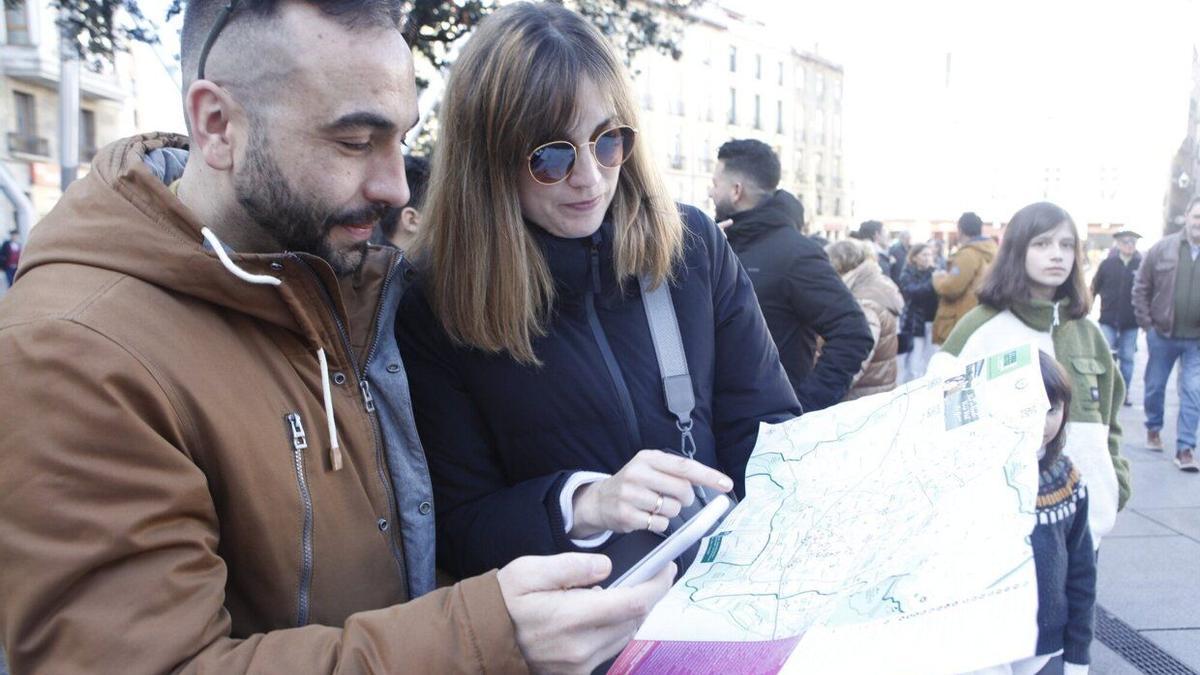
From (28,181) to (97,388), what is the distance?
2588cm

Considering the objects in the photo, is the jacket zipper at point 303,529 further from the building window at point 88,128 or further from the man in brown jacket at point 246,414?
the building window at point 88,128

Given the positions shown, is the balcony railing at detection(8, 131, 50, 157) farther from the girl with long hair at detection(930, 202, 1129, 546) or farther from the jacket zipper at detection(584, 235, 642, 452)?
the jacket zipper at detection(584, 235, 642, 452)

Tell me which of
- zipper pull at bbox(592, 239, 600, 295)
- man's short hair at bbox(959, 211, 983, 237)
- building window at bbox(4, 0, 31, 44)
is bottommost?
zipper pull at bbox(592, 239, 600, 295)

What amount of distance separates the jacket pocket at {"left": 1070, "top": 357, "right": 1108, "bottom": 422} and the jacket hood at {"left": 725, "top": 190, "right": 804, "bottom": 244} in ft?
4.49

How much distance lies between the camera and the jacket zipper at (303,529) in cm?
113

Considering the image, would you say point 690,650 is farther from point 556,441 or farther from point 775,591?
point 556,441

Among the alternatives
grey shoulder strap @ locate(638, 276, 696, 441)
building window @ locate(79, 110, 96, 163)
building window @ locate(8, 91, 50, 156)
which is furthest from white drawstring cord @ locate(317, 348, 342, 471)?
building window @ locate(79, 110, 96, 163)

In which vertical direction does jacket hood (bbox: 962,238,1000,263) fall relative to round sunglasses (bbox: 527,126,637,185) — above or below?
below

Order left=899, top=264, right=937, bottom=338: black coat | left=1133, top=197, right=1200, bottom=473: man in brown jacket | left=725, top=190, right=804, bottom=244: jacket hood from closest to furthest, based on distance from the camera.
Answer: left=725, top=190, right=804, bottom=244: jacket hood
left=1133, top=197, right=1200, bottom=473: man in brown jacket
left=899, top=264, right=937, bottom=338: black coat

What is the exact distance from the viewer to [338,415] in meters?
1.26

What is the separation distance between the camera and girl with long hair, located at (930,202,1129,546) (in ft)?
10.2

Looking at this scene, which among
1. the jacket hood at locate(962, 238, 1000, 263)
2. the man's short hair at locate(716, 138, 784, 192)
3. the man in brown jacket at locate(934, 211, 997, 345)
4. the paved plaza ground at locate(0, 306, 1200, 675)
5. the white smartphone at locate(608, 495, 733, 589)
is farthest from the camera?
the jacket hood at locate(962, 238, 1000, 263)

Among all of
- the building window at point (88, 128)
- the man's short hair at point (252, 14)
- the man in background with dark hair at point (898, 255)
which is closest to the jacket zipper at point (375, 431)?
the man's short hair at point (252, 14)

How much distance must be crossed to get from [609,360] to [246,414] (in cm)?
65
